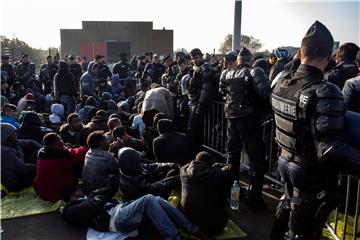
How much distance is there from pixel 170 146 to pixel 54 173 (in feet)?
5.63

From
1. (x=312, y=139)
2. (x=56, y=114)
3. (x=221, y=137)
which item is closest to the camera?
(x=312, y=139)

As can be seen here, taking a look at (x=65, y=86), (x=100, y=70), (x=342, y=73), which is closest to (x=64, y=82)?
(x=65, y=86)

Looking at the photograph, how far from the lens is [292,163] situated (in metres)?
3.14

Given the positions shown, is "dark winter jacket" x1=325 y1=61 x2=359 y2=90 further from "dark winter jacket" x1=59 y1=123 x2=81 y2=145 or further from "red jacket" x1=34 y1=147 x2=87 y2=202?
"dark winter jacket" x1=59 y1=123 x2=81 y2=145

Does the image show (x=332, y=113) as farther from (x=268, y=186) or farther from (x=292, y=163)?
(x=268, y=186)

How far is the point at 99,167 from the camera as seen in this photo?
5.04 meters

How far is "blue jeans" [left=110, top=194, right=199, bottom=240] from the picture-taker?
13.6 ft

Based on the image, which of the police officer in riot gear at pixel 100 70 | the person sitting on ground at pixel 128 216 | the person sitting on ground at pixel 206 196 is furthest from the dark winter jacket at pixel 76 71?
the person sitting on ground at pixel 206 196

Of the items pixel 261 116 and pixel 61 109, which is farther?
pixel 61 109

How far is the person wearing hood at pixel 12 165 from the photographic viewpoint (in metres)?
5.41

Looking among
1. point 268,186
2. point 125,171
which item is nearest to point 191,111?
point 268,186

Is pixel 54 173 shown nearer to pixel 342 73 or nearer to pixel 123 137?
pixel 123 137

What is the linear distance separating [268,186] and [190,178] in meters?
1.89

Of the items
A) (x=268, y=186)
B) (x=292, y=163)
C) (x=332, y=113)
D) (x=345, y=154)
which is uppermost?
(x=332, y=113)
